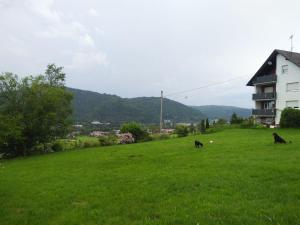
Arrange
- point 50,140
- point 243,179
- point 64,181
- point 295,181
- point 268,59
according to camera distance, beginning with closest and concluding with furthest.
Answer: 1. point 295,181
2. point 243,179
3. point 64,181
4. point 50,140
5. point 268,59

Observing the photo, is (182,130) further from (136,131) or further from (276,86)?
(276,86)

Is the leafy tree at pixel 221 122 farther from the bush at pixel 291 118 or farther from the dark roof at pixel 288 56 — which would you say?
the dark roof at pixel 288 56

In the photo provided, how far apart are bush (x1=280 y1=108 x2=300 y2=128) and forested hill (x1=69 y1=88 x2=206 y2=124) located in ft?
144

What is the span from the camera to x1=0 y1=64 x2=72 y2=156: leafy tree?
104ft

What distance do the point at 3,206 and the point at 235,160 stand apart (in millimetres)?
8174

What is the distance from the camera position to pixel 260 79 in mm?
49125

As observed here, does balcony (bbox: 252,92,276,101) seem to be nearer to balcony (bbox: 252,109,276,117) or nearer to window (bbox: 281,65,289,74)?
balcony (bbox: 252,109,276,117)

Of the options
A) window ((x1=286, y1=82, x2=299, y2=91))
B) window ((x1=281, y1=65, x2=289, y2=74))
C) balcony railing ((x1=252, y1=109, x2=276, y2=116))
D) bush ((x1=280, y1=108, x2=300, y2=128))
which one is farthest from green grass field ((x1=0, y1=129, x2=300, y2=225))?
balcony railing ((x1=252, y1=109, x2=276, y2=116))

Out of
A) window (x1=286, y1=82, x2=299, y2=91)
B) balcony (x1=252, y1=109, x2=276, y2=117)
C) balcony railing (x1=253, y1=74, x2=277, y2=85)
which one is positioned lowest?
balcony (x1=252, y1=109, x2=276, y2=117)

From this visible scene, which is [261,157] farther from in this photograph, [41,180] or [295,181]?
[41,180]

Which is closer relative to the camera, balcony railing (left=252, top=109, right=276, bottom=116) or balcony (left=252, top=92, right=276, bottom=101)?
balcony railing (left=252, top=109, right=276, bottom=116)

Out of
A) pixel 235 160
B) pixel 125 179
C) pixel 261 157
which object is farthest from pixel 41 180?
pixel 261 157

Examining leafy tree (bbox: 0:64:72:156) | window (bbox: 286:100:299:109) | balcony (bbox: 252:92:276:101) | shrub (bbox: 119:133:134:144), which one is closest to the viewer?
leafy tree (bbox: 0:64:72:156)

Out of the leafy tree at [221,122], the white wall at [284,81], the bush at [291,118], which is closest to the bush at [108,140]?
the leafy tree at [221,122]
